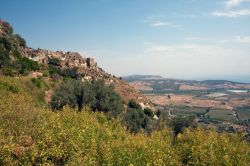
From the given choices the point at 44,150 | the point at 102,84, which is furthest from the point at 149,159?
the point at 102,84

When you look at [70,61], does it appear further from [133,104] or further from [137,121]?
[137,121]

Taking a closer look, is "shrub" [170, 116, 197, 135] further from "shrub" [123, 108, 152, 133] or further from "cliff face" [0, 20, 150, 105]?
"cliff face" [0, 20, 150, 105]

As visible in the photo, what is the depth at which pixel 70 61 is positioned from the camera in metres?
140

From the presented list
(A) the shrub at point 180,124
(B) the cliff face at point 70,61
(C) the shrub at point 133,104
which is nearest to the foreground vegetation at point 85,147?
(A) the shrub at point 180,124

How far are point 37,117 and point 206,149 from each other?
2267 centimetres

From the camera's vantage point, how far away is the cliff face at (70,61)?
407 ft

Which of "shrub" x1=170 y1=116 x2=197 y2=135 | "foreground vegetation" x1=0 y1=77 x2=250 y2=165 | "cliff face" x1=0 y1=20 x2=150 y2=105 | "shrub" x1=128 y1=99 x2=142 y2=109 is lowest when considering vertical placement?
"shrub" x1=170 y1=116 x2=197 y2=135

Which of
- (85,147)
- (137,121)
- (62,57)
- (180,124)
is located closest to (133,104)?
(137,121)

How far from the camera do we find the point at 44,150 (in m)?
34.7

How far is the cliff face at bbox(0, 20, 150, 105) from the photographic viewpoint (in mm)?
124000

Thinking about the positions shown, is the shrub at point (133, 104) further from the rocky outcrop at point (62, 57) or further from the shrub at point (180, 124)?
the rocky outcrop at point (62, 57)

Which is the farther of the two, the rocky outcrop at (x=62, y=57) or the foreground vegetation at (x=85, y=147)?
the rocky outcrop at (x=62, y=57)

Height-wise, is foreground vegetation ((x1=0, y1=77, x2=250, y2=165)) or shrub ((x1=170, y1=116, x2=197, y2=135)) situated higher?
foreground vegetation ((x1=0, y1=77, x2=250, y2=165))

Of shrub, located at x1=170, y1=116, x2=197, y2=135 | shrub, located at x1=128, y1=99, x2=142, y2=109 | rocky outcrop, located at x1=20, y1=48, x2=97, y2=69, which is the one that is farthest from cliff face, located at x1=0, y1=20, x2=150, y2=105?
shrub, located at x1=170, y1=116, x2=197, y2=135
